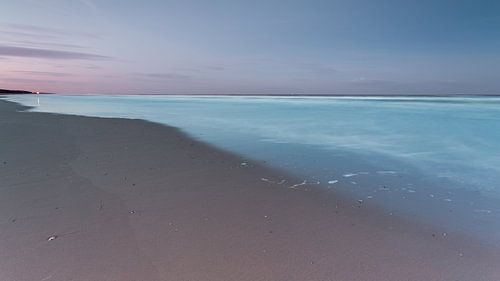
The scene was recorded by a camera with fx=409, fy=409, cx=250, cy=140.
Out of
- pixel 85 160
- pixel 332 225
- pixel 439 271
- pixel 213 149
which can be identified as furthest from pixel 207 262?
pixel 213 149

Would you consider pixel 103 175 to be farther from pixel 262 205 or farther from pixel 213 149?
pixel 213 149

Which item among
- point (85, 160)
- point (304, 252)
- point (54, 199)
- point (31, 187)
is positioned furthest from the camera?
point (85, 160)

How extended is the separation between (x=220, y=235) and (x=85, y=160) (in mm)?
4021

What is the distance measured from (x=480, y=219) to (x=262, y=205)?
222 cm

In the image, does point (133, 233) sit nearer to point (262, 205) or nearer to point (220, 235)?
point (220, 235)

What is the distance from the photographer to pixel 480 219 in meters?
4.12

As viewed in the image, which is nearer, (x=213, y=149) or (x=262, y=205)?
(x=262, y=205)

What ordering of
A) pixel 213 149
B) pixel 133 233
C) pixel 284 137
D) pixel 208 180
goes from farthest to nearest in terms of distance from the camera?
pixel 284 137
pixel 213 149
pixel 208 180
pixel 133 233

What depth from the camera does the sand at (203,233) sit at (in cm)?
290

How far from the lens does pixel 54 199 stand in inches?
175

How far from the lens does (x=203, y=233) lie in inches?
141

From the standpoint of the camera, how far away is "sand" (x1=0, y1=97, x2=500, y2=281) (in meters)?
2.90

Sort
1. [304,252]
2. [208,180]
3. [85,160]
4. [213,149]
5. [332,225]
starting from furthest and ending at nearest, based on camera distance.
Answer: [213,149], [85,160], [208,180], [332,225], [304,252]

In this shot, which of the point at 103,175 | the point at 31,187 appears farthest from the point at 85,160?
the point at 31,187
